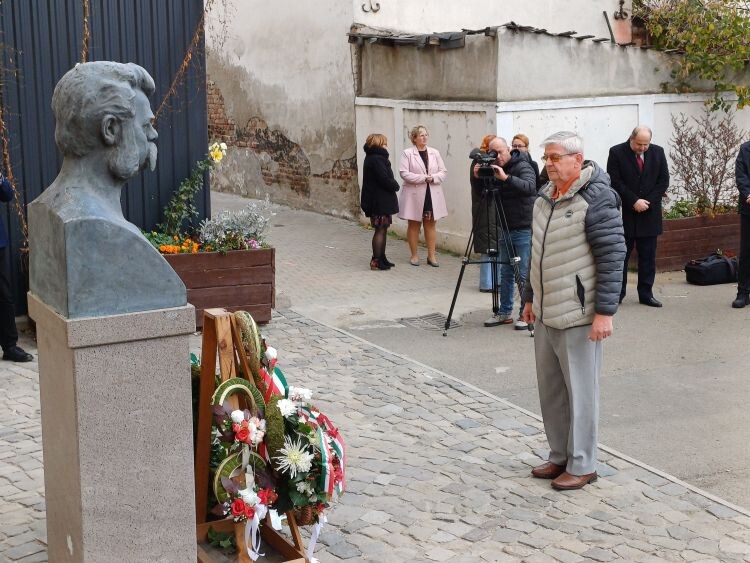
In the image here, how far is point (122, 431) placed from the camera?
13.8 feet

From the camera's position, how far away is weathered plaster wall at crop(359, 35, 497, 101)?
13008mm

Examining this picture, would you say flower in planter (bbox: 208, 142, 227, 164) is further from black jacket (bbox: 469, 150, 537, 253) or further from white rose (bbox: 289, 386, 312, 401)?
white rose (bbox: 289, 386, 312, 401)

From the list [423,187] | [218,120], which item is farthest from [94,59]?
[218,120]

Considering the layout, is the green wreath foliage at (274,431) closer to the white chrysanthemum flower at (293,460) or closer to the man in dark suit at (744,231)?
the white chrysanthemum flower at (293,460)

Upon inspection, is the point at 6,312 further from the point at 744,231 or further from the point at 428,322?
the point at 744,231

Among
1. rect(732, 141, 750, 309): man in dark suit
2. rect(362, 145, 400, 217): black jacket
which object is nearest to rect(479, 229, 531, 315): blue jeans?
rect(732, 141, 750, 309): man in dark suit

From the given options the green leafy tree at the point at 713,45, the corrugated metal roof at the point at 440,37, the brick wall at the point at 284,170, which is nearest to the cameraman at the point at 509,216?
the corrugated metal roof at the point at 440,37

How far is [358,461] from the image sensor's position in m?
6.45

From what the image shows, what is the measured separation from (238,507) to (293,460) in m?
0.30

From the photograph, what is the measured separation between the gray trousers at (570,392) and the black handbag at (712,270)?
249 inches

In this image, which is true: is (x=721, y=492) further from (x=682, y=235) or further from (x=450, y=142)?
(x=450, y=142)

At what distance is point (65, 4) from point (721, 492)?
6544 mm

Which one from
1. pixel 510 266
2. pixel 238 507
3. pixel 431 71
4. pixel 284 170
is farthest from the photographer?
Result: pixel 284 170

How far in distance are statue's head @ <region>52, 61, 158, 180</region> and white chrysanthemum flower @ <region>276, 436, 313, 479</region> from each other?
133cm
